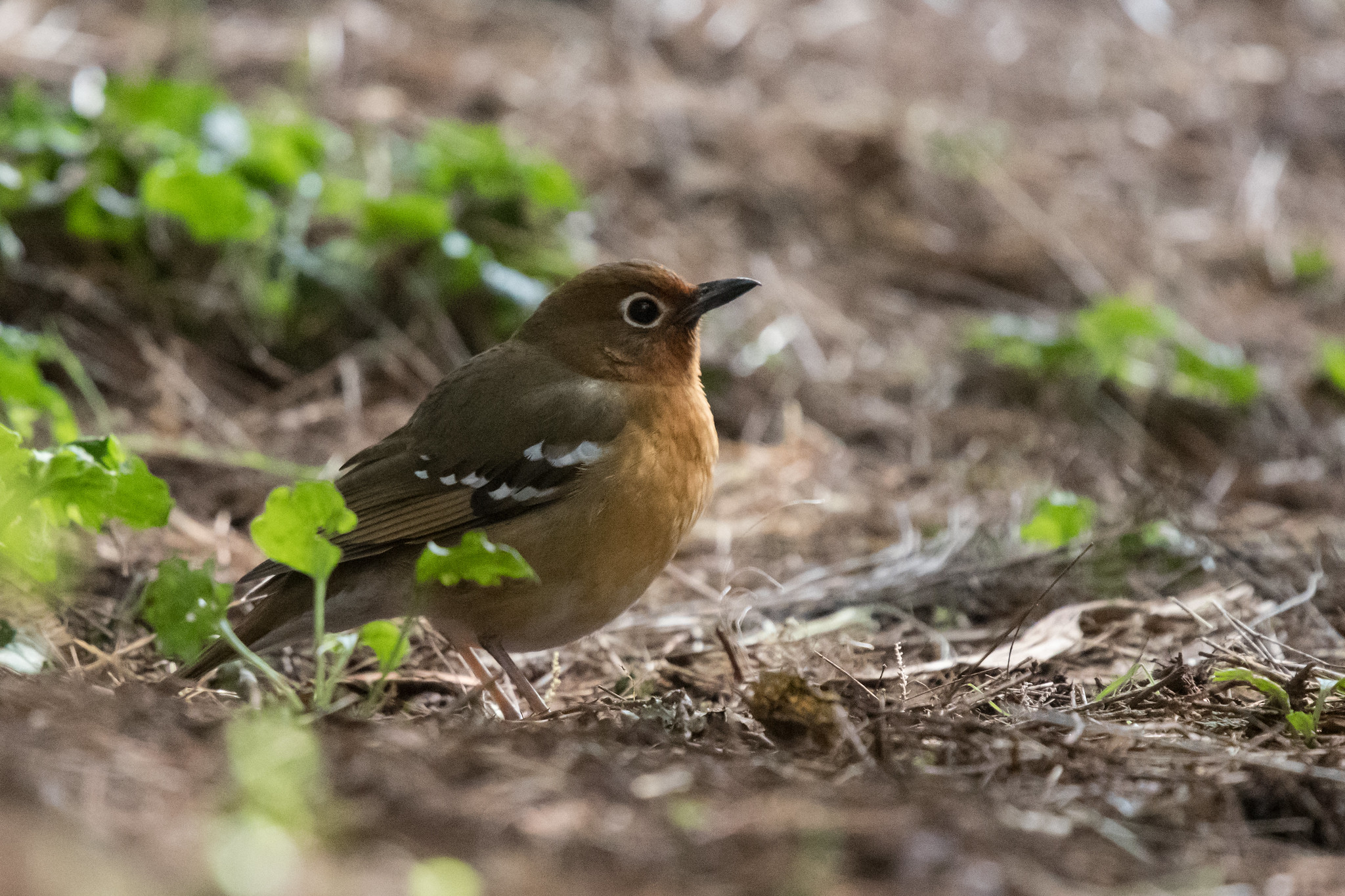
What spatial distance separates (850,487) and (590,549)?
230 cm

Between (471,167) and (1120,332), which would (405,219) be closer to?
(471,167)

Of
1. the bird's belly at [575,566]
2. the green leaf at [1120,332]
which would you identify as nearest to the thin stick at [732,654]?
the bird's belly at [575,566]

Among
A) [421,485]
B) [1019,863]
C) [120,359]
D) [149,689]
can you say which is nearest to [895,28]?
[120,359]

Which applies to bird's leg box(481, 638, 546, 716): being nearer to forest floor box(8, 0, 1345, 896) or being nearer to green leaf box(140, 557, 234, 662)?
forest floor box(8, 0, 1345, 896)

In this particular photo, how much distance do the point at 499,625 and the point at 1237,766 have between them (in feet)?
6.49

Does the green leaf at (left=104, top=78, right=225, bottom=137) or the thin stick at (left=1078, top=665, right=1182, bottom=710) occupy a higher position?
the green leaf at (left=104, top=78, right=225, bottom=137)

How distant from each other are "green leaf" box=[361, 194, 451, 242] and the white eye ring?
195cm

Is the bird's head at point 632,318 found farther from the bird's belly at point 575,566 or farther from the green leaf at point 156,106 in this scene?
the green leaf at point 156,106

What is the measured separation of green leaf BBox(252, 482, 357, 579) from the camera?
284 centimetres

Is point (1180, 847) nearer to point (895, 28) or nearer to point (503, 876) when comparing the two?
point (503, 876)

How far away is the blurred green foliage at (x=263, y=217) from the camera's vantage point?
17.9ft

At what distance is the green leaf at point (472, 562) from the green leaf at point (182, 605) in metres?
0.87

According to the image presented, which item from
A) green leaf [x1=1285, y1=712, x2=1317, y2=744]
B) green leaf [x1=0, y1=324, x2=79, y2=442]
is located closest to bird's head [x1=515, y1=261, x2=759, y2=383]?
green leaf [x1=0, y1=324, x2=79, y2=442]

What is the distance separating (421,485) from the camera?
12.8ft
